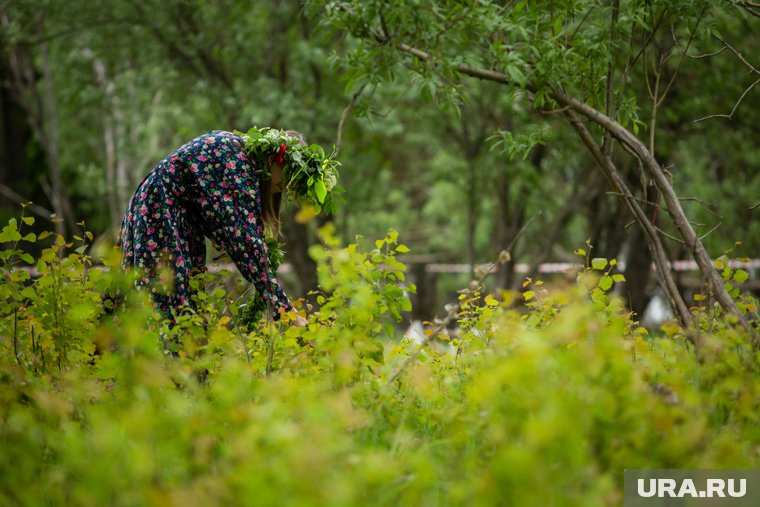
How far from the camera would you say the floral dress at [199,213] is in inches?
150

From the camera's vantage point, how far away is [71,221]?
14805 millimetres

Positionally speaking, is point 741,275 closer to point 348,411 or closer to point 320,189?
point 348,411

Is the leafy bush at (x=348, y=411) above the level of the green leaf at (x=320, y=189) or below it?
below

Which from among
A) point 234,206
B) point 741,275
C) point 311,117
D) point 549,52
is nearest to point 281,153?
point 234,206

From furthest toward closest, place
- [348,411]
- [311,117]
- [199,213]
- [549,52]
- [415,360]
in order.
→ [311,117] → [199,213] → [549,52] → [415,360] → [348,411]

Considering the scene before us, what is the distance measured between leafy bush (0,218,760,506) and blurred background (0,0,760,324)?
199 inches

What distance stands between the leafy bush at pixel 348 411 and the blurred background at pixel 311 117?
16.5ft

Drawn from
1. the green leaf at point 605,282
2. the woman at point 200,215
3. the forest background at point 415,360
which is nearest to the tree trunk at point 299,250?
the forest background at point 415,360

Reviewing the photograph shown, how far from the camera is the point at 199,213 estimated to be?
409 cm

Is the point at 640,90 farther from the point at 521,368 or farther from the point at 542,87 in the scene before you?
the point at 521,368

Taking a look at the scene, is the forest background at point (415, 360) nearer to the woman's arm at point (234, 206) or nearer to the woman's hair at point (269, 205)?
the woman's arm at point (234, 206)

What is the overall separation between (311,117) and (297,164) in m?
6.76

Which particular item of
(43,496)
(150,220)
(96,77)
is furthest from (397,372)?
(96,77)

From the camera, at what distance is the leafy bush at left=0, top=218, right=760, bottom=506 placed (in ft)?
6.39
